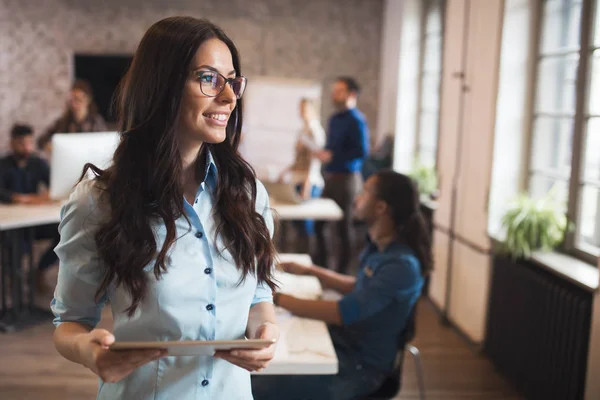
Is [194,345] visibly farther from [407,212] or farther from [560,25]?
[560,25]

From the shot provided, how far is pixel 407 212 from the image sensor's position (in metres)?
2.53

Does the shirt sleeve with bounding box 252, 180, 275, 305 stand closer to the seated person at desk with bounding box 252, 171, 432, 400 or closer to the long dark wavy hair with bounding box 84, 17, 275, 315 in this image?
the long dark wavy hair with bounding box 84, 17, 275, 315

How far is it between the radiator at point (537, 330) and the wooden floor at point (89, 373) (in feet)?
0.48

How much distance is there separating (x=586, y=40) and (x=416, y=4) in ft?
12.0

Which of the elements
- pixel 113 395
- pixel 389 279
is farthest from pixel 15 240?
pixel 113 395

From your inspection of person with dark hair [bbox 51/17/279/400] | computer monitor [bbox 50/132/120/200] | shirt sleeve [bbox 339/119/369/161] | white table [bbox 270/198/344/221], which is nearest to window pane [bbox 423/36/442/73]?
shirt sleeve [bbox 339/119/369/161]

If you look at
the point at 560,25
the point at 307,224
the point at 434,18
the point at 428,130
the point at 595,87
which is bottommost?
the point at 307,224

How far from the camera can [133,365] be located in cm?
112

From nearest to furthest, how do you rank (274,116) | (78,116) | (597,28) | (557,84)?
(597,28) < (557,84) < (78,116) < (274,116)

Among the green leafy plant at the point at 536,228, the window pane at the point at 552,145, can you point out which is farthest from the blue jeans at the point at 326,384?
the window pane at the point at 552,145

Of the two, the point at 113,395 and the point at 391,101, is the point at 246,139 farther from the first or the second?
the point at 113,395

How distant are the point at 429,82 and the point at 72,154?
12.1 feet

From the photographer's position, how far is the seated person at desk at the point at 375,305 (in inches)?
86.9

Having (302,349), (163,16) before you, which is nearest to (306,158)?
(163,16)
